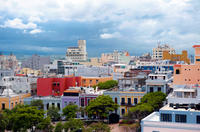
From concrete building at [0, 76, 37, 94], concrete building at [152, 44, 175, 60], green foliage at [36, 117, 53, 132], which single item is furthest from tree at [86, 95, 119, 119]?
concrete building at [152, 44, 175, 60]

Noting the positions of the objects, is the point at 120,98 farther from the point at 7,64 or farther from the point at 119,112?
the point at 7,64

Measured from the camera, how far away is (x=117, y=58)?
16575cm

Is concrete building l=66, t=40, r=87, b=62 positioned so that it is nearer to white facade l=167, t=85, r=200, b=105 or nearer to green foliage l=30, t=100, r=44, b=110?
green foliage l=30, t=100, r=44, b=110

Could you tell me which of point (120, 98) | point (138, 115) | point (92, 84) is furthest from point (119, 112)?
point (92, 84)

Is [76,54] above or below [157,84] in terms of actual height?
above

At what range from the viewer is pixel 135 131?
41.2m

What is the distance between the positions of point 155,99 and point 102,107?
27.8 feet

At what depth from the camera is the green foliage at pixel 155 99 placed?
45.9 meters

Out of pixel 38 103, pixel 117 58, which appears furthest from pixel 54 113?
pixel 117 58

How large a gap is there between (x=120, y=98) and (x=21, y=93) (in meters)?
23.2

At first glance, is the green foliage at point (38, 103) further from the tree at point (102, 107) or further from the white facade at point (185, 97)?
the white facade at point (185, 97)

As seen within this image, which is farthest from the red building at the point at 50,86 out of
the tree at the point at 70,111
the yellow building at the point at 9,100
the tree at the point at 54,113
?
the tree at the point at 70,111

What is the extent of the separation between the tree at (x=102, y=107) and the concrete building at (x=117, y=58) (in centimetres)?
9986

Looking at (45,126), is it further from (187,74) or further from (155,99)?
(187,74)
